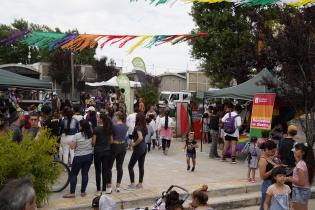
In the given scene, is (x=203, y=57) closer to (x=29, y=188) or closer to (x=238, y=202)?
(x=238, y=202)

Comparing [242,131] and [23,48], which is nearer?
[242,131]

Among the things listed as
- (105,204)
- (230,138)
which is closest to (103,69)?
(230,138)

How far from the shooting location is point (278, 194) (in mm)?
5195

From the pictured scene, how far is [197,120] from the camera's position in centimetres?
1716

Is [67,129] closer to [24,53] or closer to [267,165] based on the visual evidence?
[267,165]

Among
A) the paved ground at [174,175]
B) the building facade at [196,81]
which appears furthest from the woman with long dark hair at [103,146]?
the building facade at [196,81]

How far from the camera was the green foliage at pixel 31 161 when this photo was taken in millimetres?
5820

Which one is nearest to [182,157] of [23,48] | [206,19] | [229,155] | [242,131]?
[229,155]

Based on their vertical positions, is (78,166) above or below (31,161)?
below

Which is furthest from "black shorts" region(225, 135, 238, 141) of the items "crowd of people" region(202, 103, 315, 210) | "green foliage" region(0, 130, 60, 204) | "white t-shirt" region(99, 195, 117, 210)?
"white t-shirt" region(99, 195, 117, 210)

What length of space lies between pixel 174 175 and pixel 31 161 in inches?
188

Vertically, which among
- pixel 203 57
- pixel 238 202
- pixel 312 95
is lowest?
pixel 238 202

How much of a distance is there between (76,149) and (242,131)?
7.63 meters

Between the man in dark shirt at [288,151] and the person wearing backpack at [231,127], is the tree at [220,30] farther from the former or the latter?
the man in dark shirt at [288,151]
